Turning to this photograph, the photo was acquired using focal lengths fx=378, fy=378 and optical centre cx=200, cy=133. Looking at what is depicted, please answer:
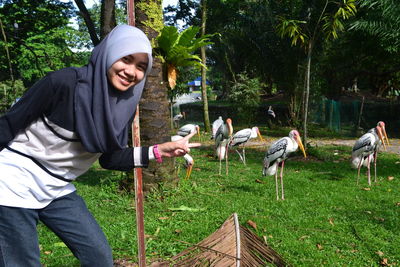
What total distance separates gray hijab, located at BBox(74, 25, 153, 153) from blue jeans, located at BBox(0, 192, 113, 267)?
47 centimetres

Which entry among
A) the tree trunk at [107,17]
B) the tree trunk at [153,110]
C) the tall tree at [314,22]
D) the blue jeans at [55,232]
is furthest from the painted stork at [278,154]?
the blue jeans at [55,232]

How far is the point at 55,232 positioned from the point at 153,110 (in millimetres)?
4191

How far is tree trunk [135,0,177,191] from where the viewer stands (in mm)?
6332

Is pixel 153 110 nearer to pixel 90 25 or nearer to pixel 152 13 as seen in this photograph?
pixel 152 13

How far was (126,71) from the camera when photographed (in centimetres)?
217

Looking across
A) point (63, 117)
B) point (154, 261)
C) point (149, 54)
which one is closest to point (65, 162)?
point (63, 117)

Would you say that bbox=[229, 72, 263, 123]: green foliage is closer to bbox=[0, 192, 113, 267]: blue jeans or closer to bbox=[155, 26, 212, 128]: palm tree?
bbox=[155, 26, 212, 128]: palm tree

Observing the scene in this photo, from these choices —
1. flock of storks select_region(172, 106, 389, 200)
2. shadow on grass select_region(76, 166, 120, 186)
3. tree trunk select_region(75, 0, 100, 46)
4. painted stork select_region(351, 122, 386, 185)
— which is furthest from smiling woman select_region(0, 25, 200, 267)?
painted stork select_region(351, 122, 386, 185)

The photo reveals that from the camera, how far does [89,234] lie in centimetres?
228

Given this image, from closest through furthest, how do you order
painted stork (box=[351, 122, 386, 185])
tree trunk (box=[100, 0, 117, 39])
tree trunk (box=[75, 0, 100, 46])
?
tree trunk (box=[100, 0, 117, 39])
tree trunk (box=[75, 0, 100, 46])
painted stork (box=[351, 122, 386, 185])

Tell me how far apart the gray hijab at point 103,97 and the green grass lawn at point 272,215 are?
1.53m

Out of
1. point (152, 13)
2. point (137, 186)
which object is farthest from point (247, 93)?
point (137, 186)

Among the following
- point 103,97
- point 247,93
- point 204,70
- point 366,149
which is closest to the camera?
point 103,97

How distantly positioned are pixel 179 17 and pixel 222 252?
21839mm
